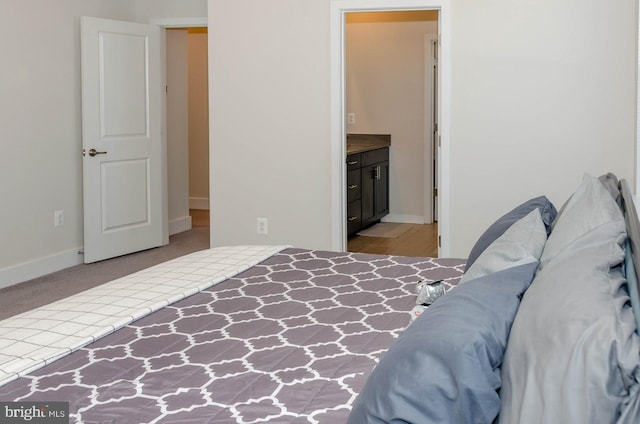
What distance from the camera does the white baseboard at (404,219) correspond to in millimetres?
8698

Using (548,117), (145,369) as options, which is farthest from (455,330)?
(548,117)

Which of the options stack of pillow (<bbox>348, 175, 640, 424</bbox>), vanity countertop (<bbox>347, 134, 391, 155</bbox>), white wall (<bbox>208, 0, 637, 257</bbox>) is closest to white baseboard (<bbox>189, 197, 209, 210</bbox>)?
vanity countertop (<bbox>347, 134, 391, 155</bbox>)

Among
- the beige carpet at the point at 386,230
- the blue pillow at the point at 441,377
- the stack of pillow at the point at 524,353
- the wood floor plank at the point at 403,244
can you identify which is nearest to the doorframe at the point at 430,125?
the beige carpet at the point at 386,230

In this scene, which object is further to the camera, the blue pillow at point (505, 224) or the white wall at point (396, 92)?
the white wall at point (396, 92)

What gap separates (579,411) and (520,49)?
4.37 metres

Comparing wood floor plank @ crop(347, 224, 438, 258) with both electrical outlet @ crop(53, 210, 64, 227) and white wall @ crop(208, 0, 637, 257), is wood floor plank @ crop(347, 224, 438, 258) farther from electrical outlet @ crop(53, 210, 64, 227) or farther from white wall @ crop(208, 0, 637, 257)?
electrical outlet @ crop(53, 210, 64, 227)

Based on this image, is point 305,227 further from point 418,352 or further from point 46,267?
point 418,352

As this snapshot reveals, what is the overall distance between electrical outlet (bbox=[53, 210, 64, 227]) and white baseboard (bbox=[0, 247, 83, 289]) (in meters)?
0.23

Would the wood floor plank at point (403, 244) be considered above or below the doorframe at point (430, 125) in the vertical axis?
below

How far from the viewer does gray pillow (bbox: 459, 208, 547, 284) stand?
219 centimetres

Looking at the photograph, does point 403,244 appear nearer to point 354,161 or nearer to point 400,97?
point 354,161

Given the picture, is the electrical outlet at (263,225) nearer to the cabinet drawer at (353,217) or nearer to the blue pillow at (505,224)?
the cabinet drawer at (353,217)

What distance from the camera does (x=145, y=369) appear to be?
222 cm

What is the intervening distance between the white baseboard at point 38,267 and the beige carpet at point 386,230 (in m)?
2.80
